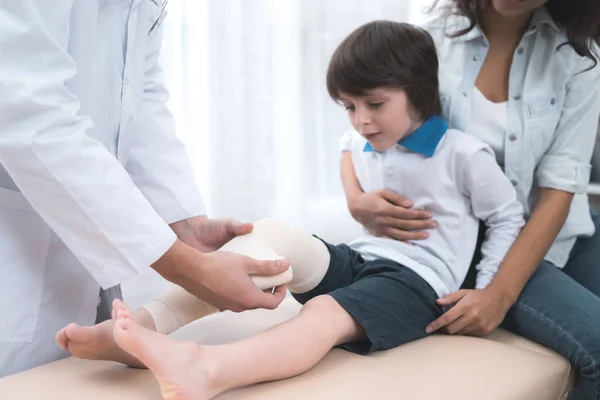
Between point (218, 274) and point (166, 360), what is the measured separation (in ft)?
0.57

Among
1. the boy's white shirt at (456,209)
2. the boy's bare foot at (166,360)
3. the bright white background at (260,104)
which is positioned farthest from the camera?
the bright white background at (260,104)

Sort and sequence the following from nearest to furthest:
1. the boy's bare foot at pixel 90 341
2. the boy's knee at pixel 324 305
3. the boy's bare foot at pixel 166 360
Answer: the boy's bare foot at pixel 166 360
the boy's bare foot at pixel 90 341
the boy's knee at pixel 324 305

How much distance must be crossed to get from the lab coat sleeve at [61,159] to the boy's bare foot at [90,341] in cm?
8

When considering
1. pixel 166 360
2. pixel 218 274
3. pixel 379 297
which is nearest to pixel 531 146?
pixel 379 297

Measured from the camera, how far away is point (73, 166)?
0.79 m

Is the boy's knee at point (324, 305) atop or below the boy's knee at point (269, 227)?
below

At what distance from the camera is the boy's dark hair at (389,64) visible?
1244mm

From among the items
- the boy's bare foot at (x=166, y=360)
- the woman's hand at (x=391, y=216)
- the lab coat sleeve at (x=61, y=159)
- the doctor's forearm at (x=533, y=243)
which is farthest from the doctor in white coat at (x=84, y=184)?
the doctor's forearm at (x=533, y=243)

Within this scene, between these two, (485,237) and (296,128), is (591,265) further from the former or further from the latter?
(296,128)

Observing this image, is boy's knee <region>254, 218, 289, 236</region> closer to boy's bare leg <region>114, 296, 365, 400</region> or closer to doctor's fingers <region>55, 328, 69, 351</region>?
boy's bare leg <region>114, 296, 365, 400</region>

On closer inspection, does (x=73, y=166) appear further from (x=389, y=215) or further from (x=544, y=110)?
(x=544, y=110)

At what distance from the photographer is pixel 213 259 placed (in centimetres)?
90

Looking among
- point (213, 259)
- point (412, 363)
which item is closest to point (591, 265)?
point (412, 363)

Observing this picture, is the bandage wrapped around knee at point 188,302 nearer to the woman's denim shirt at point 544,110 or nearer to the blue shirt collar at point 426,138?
the blue shirt collar at point 426,138
